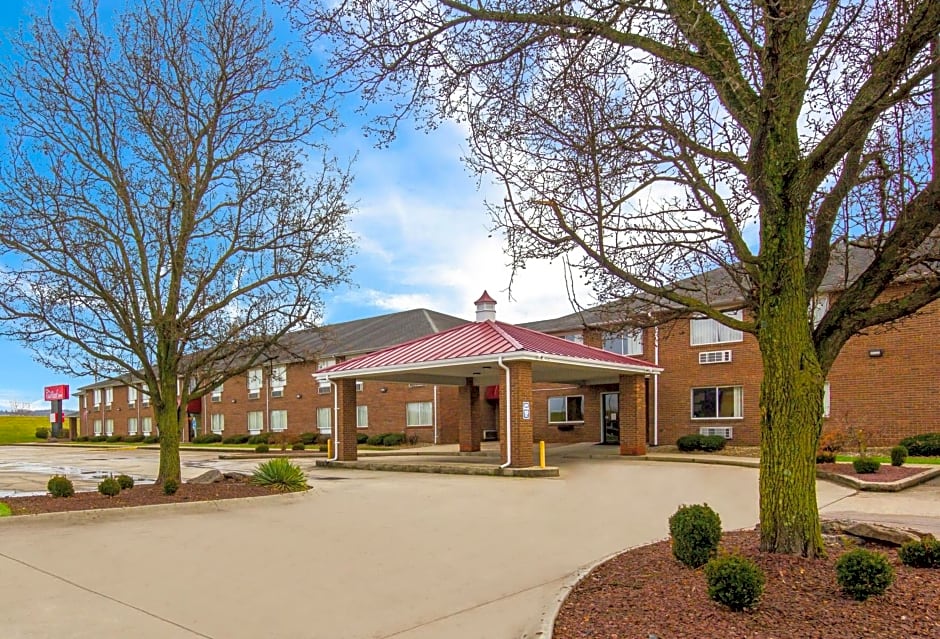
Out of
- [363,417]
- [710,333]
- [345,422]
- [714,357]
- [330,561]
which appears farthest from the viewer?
[363,417]

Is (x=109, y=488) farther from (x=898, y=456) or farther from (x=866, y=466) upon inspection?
(x=898, y=456)

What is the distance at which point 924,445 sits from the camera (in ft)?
68.3

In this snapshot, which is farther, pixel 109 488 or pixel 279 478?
pixel 279 478

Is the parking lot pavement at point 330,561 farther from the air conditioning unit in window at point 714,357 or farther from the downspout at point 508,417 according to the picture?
the air conditioning unit in window at point 714,357

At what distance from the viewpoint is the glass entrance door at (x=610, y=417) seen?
3103 centimetres

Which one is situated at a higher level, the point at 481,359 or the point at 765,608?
the point at 481,359

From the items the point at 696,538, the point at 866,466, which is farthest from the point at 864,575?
the point at 866,466

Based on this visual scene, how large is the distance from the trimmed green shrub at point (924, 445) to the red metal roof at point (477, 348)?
25.9 ft

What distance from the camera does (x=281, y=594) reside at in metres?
6.79

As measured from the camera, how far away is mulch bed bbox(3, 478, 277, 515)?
38.6ft

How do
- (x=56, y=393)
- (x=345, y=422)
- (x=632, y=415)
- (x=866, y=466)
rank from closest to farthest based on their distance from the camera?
(x=866, y=466)
(x=632, y=415)
(x=345, y=422)
(x=56, y=393)

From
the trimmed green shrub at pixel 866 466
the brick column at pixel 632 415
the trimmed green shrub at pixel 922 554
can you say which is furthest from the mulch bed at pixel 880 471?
the trimmed green shrub at pixel 922 554

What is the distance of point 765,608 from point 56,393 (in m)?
75.6

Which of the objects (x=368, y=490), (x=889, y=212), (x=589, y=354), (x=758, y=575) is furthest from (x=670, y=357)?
(x=758, y=575)
